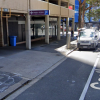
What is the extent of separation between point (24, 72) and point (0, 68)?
1.66 m

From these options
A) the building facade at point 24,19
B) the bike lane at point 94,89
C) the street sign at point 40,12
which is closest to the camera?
the bike lane at point 94,89

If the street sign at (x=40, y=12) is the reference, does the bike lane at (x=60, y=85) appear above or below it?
below

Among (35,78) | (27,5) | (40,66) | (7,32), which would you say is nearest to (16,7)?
(27,5)

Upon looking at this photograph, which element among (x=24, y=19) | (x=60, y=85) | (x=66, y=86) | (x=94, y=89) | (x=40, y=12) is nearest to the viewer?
(x=94, y=89)

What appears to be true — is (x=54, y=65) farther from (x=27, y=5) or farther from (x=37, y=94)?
(x=27, y=5)

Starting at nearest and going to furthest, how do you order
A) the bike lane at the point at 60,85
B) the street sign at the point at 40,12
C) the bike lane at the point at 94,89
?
the bike lane at the point at 94,89 < the bike lane at the point at 60,85 < the street sign at the point at 40,12

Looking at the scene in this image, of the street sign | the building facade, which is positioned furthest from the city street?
the building facade

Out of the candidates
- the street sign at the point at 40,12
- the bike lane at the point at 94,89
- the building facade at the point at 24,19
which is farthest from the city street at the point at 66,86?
the building facade at the point at 24,19

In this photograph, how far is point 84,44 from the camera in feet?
58.3

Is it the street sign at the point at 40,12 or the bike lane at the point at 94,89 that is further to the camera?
the street sign at the point at 40,12

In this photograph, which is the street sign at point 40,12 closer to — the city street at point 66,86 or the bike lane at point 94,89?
the city street at point 66,86

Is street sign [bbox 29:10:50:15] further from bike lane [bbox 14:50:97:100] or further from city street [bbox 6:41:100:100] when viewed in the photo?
city street [bbox 6:41:100:100]

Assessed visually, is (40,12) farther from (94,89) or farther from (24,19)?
(94,89)

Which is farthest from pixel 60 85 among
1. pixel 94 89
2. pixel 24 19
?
pixel 24 19
